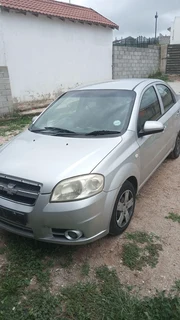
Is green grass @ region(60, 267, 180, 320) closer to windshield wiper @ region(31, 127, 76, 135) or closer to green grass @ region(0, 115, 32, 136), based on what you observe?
windshield wiper @ region(31, 127, 76, 135)

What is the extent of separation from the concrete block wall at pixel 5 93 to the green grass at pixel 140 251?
7.31m

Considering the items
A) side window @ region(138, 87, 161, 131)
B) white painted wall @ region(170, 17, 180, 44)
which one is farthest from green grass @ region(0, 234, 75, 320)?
white painted wall @ region(170, 17, 180, 44)

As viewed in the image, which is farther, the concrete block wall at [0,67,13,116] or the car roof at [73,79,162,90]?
the concrete block wall at [0,67,13,116]

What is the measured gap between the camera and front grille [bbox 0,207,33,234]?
7.50 feet

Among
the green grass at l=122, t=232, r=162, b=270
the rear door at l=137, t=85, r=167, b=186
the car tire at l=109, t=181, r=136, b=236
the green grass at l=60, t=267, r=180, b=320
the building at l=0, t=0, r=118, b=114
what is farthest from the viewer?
the building at l=0, t=0, r=118, b=114

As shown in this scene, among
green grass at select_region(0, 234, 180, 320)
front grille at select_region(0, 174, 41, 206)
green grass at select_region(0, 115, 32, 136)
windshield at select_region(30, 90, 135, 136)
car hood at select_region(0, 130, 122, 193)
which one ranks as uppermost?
windshield at select_region(30, 90, 135, 136)

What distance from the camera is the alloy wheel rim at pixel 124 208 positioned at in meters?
2.66

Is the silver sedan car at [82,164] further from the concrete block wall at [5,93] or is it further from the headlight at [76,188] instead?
the concrete block wall at [5,93]

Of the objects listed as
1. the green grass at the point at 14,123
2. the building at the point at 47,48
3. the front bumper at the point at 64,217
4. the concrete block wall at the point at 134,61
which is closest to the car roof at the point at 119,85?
the front bumper at the point at 64,217

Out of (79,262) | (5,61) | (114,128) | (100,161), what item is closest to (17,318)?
(79,262)

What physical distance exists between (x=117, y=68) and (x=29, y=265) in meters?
12.9

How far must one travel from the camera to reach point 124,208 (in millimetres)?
2746

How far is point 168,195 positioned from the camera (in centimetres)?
363

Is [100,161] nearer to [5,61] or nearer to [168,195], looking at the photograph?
[168,195]
